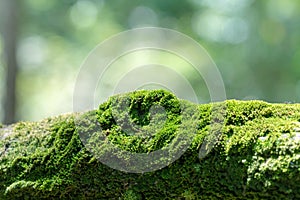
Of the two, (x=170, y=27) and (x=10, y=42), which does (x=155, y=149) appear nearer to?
(x=10, y=42)

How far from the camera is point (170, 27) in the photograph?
44.5ft

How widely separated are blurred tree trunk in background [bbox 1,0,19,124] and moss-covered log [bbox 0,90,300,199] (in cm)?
580

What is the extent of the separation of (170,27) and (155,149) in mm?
11529

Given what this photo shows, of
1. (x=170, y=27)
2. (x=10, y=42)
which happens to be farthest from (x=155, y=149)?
(x=170, y=27)

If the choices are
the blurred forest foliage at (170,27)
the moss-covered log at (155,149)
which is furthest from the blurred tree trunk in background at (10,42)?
the moss-covered log at (155,149)

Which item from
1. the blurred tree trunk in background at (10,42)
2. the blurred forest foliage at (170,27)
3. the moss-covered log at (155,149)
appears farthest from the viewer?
the blurred forest foliage at (170,27)

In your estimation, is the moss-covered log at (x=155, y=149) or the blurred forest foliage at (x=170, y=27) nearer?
the moss-covered log at (x=155, y=149)

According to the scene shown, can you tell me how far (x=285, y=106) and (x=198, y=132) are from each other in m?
0.57

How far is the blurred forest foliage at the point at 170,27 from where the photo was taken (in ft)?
42.3

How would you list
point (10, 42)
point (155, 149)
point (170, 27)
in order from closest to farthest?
point (155, 149), point (10, 42), point (170, 27)

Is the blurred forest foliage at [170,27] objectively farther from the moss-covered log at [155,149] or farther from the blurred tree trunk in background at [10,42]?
the moss-covered log at [155,149]

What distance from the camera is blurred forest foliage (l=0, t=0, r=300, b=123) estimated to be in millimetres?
12898

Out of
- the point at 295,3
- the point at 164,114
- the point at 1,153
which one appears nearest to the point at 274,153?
the point at 164,114

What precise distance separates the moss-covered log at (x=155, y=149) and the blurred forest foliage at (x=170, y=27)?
10.2 metres
